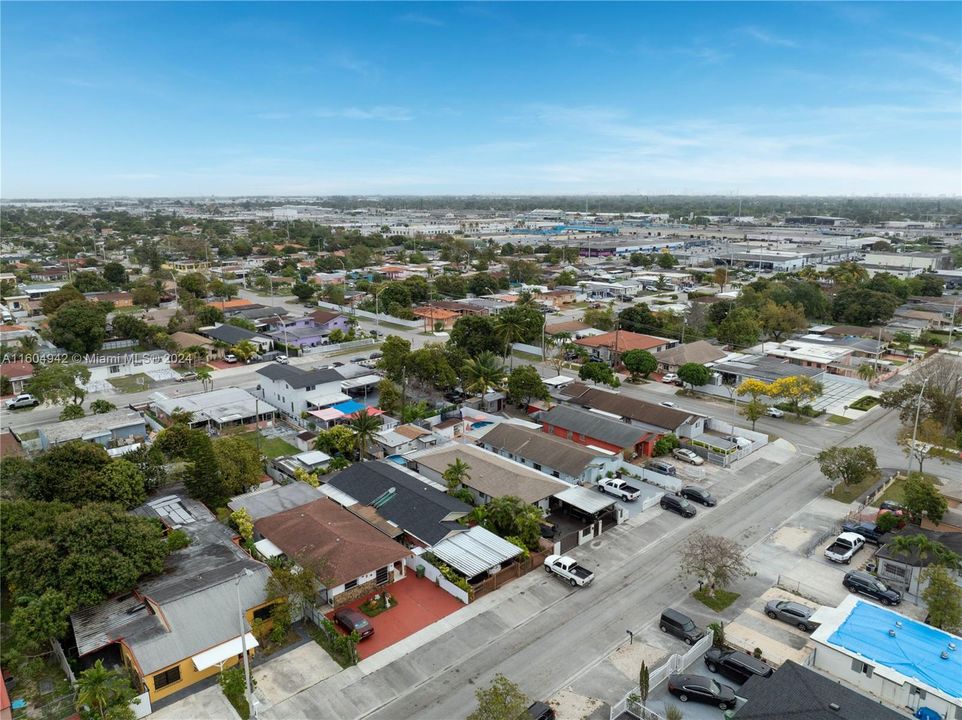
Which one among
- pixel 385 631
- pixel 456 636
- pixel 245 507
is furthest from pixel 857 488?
pixel 245 507

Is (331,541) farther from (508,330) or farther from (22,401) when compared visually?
(22,401)

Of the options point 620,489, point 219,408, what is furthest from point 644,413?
point 219,408

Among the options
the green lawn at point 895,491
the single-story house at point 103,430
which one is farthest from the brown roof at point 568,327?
the single-story house at point 103,430

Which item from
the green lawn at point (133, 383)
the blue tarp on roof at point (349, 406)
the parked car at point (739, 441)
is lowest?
the green lawn at point (133, 383)

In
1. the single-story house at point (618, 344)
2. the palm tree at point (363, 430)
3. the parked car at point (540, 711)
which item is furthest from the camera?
the single-story house at point (618, 344)

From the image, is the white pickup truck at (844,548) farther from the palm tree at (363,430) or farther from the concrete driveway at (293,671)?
the palm tree at (363,430)

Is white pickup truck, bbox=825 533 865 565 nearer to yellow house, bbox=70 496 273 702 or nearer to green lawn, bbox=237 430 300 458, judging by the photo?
yellow house, bbox=70 496 273 702
